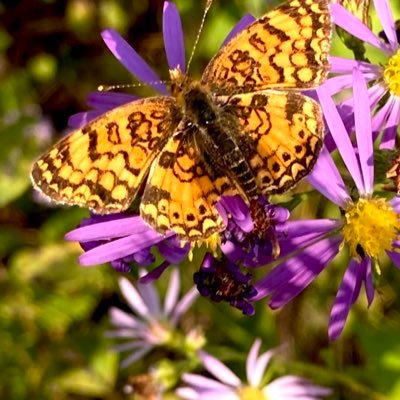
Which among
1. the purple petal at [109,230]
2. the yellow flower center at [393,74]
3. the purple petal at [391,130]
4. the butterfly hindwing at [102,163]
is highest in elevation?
the butterfly hindwing at [102,163]

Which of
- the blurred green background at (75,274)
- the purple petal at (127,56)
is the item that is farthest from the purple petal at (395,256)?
the blurred green background at (75,274)

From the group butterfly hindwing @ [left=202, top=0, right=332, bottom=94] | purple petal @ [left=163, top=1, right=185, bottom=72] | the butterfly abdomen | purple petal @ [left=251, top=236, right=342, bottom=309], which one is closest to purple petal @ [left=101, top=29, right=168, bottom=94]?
purple petal @ [left=163, top=1, right=185, bottom=72]

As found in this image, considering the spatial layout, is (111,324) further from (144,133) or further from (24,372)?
(144,133)

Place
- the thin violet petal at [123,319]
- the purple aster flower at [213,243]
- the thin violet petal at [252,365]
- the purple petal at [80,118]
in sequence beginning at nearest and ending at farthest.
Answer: the purple aster flower at [213,243], the purple petal at [80,118], the thin violet petal at [252,365], the thin violet petal at [123,319]

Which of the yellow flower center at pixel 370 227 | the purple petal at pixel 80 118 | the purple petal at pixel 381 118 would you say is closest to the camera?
the yellow flower center at pixel 370 227

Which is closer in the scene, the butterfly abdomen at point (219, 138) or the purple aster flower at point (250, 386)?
the butterfly abdomen at point (219, 138)

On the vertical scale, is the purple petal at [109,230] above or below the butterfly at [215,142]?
below

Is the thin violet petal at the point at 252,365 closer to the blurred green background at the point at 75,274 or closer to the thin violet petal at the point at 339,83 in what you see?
the blurred green background at the point at 75,274
